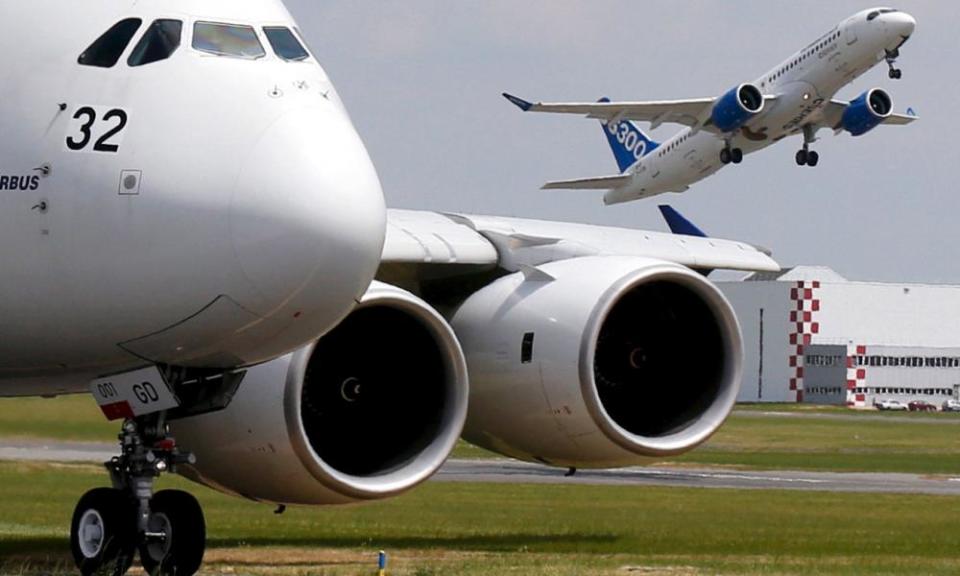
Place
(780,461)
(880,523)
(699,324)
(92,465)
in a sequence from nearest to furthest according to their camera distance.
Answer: (699,324) < (880,523) < (92,465) < (780,461)

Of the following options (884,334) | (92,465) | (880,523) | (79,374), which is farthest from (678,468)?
(884,334)

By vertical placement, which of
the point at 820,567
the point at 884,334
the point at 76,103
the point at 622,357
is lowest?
the point at 884,334

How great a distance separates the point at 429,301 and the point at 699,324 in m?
2.22

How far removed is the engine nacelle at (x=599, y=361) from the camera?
49.8 ft

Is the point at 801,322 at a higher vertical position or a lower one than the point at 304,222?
lower

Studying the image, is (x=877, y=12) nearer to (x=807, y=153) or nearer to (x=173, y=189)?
(x=807, y=153)

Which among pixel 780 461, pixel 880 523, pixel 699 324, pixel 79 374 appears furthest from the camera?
pixel 780 461

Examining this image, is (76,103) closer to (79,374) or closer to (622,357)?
(79,374)

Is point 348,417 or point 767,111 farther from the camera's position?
point 767,111

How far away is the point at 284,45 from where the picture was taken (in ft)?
39.3

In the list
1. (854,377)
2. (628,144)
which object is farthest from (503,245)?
(854,377)

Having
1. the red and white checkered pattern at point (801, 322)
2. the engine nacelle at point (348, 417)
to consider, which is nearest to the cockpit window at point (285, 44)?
the engine nacelle at point (348, 417)

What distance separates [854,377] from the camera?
118125 millimetres

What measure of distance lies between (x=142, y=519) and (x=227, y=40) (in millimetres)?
2768
